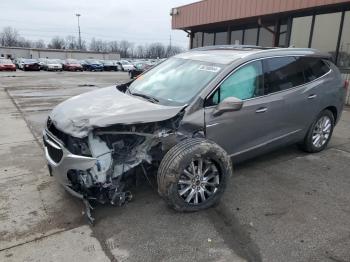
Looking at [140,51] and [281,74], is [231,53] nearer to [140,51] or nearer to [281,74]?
[281,74]

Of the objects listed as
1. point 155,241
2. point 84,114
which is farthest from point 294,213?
point 84,114

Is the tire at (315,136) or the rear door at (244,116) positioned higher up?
the rear door at (244,116)

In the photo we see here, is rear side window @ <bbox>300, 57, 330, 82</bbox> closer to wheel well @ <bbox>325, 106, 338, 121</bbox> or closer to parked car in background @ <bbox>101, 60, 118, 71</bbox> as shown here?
wheel well @ <bbox>325, 106, 338, 121</bbox>

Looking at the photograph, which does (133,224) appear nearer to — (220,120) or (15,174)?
(220,120)

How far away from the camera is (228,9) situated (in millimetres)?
15508

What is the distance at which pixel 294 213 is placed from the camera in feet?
11.8

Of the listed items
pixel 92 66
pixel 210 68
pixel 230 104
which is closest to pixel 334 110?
pixel 210 68

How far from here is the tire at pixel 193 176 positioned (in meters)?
3.32

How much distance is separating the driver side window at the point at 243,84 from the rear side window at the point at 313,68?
1.13 meters

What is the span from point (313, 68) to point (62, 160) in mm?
3968

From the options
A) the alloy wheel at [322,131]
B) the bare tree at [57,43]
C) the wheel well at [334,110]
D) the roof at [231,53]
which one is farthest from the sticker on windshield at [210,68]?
the bare tree at [57,43]

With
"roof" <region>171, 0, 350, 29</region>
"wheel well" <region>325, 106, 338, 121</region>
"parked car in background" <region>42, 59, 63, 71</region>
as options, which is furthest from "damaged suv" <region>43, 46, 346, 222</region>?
"parked car in background" <region>42, 59, 63, 71</region>

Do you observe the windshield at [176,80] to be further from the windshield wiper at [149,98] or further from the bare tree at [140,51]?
the bare tree at [140,51]

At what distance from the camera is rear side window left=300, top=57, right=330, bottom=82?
197 inches
